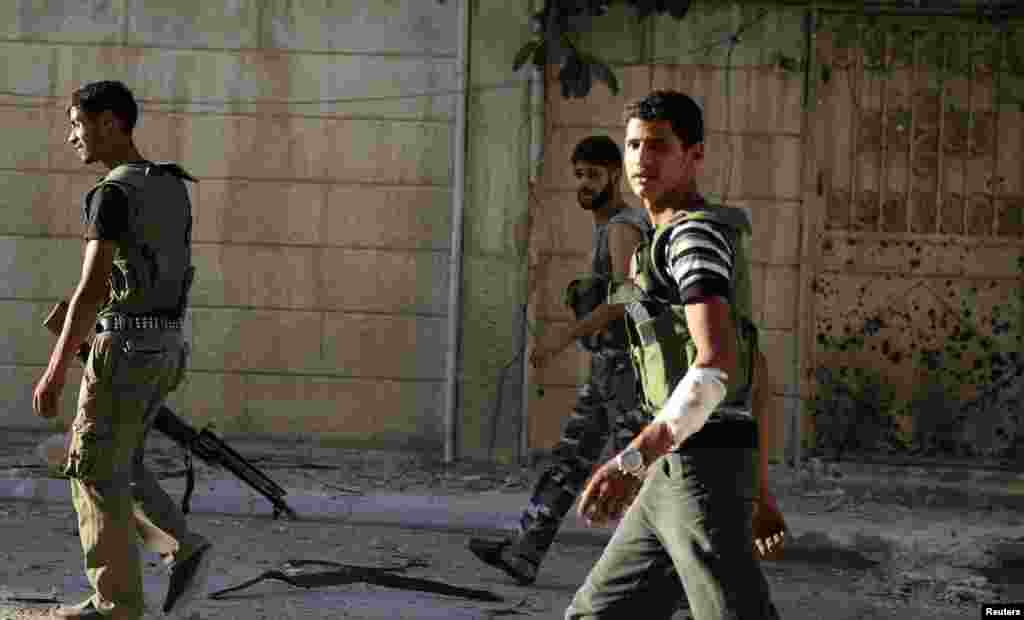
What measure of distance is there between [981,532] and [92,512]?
466 cm

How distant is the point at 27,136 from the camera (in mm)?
9703

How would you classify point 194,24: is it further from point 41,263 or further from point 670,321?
point 670,321

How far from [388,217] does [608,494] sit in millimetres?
6546

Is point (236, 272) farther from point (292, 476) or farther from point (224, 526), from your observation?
point (224, 526)

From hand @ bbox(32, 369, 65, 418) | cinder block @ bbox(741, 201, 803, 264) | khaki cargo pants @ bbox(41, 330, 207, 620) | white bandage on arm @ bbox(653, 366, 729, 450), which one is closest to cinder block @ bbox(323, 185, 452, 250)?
cinder block @ bbox(741, 201, 803, 264)

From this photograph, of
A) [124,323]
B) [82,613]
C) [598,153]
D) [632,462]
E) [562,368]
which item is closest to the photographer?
[632,462]

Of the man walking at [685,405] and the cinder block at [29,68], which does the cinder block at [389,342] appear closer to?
the cinder block at [29,68]

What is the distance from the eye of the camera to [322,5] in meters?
9.65

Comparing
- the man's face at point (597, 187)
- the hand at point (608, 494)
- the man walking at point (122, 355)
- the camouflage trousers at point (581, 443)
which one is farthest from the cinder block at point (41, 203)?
the hand at point (608, 494)

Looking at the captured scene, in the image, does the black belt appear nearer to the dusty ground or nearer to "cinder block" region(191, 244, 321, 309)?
the dusty ground

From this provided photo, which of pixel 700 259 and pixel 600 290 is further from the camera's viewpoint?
pixel 600 290

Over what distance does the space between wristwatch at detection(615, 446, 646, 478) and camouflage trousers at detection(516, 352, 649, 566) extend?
2.89 m

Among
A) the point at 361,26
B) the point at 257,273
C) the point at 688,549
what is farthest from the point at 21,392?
the point at 688,549

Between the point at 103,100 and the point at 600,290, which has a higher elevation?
the point at 103,100
